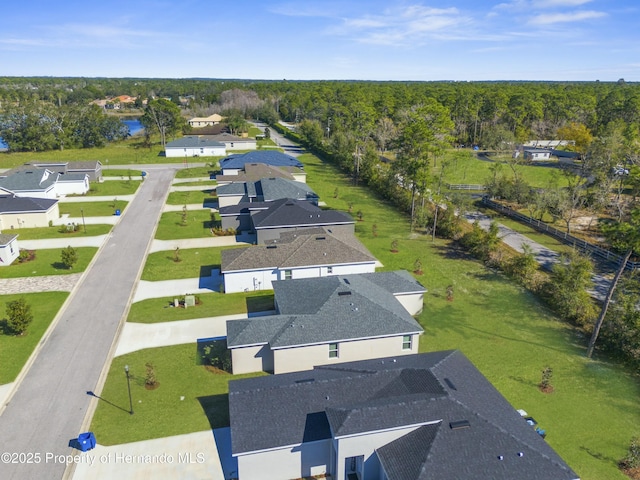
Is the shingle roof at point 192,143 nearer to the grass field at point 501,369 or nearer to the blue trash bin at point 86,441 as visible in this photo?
the grass field at point 501,369

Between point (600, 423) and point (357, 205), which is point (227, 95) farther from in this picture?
point (600, 423)

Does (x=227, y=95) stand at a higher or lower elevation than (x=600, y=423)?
higher

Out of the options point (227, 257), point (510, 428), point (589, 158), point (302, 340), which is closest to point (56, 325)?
point (227, 257)

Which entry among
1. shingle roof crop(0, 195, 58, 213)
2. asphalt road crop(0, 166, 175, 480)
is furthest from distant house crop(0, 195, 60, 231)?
asphalt road crop(0, 166, 175, 480)

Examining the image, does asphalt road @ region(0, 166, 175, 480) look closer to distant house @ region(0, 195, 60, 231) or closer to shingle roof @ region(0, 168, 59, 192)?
distant house @ region(0, 195, 60, 231)

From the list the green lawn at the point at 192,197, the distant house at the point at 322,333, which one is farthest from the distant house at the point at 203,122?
the distant house at the point at 322,333
